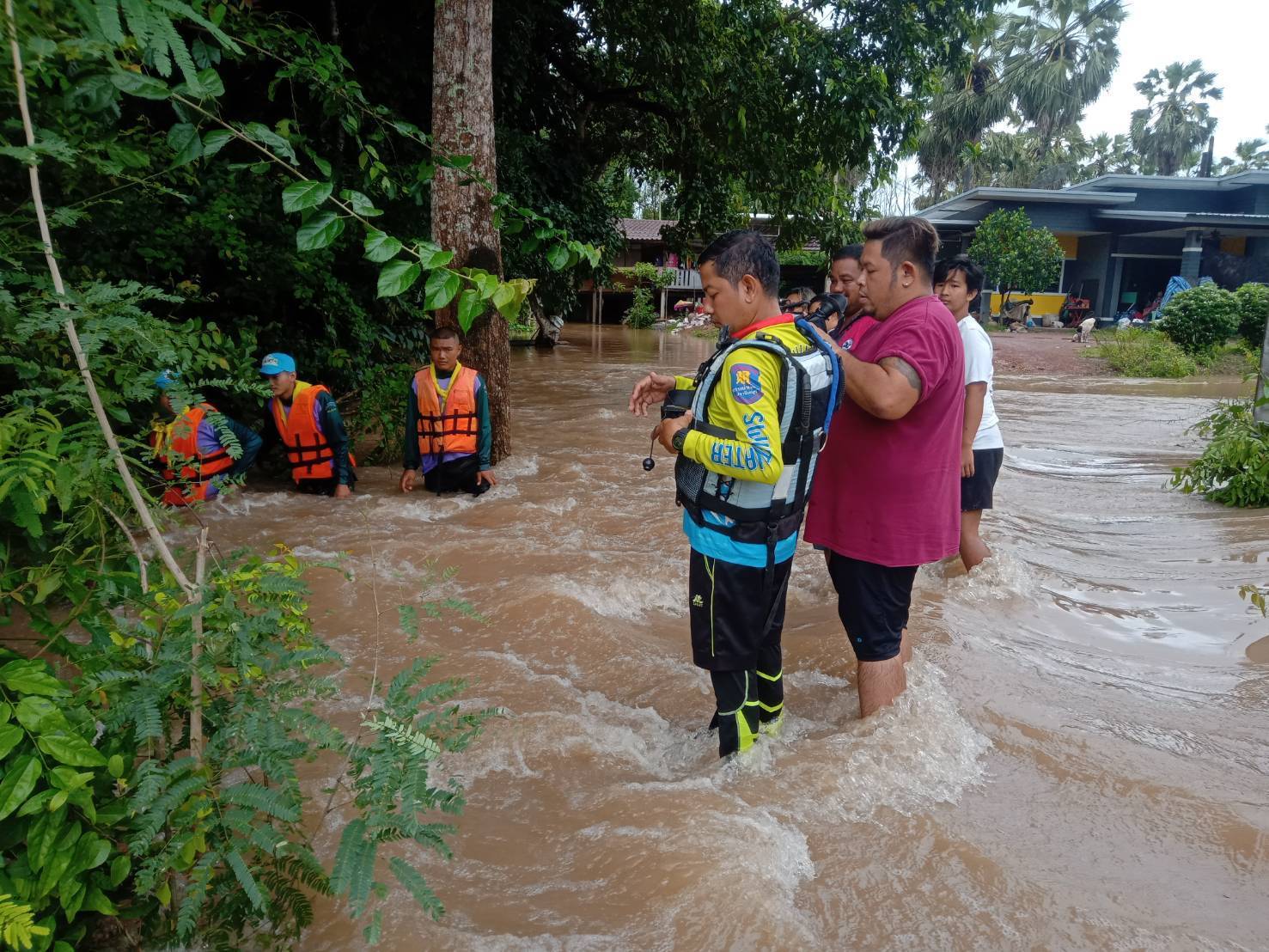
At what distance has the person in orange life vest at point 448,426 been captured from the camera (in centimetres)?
661

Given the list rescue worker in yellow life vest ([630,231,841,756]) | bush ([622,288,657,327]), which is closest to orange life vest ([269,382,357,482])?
rescue worker in yellow life vest ([630,231,841,756])

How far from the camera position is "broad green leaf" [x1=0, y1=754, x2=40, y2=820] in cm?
169

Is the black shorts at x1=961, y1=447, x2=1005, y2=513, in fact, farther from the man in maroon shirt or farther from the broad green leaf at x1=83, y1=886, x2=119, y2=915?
the broad green leaf at x1=83, y1=886, x2=119, y2=915

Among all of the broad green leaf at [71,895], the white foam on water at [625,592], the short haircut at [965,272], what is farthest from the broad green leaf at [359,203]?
the short haircut at [965,272]

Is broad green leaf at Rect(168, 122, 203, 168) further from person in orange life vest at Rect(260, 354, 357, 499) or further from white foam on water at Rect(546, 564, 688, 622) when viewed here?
person in orange life vest at Rect(260, 354, 357, 499)

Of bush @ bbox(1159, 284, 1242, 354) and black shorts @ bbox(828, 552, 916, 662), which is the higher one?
bush @ bbox(1159, 284, 1242, 354)

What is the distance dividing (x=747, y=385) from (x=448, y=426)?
4457 millimetres

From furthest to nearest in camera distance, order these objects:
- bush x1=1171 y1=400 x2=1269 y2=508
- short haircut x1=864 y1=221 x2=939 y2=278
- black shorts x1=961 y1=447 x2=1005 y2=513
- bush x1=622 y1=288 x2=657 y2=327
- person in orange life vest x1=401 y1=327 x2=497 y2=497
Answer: bush x1=622 y1=288 x2=657 y2=327 < bush x1=1171 y1=400 x2=1269 y2=508 < person in orange life vest x1=401 y1=327 x2=497 y2=497 < black shorts x1=961 y1=447 x2=1005 y2=513 < short haircut x1=864 y1=221 x2=939 y2=278

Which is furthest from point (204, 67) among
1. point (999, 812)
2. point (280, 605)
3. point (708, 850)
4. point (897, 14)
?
point (897, 14)

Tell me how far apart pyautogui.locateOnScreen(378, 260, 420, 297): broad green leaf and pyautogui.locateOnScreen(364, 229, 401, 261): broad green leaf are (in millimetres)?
30

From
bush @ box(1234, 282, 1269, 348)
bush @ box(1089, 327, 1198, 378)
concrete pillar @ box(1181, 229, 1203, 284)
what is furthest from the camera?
concrete pillar @ box(1181, 229, 1203, 284)

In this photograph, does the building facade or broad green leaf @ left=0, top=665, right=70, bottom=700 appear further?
the building facade

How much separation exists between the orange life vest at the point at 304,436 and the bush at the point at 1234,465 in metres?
7.48

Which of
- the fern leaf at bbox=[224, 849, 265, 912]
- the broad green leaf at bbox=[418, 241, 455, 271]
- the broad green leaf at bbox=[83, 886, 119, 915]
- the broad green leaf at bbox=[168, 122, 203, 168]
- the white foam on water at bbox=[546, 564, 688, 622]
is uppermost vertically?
the broad green leaf at bbox=[168, 122, 203, 168]
